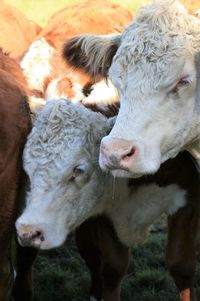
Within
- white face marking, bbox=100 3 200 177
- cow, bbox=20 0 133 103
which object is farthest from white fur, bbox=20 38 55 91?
white face marking, bbox=100 3 200 177

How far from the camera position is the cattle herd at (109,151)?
3650 millimetres

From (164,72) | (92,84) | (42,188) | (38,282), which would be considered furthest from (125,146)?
(38,282)

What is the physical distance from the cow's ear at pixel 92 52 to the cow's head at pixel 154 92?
263 mm

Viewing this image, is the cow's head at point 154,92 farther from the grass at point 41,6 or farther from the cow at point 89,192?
the grass at point 41,6

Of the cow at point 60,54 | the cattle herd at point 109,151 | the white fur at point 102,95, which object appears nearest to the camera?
the cattle herd at point 109,151

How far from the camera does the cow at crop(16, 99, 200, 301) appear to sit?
13.1ft

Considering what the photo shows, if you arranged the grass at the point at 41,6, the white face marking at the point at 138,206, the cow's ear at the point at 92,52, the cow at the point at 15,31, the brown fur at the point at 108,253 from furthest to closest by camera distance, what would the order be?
the grass at the point at 41,6 < the cow at the point at 15,31 < the brown fur at the point at 108,253 < the white face marking at the point at 138,206 < the cow's ear at the point at 92,52

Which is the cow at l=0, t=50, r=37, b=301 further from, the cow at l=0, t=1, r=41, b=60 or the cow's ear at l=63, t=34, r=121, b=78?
the cow at l=0, t=1, r=41, b=60

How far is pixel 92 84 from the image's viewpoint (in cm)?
505

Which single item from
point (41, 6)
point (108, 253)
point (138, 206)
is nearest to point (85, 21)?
point (138, 206)

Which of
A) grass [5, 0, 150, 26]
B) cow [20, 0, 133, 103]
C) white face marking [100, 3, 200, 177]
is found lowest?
grass [5, 0, 150, 26]

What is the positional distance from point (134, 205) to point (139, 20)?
3.99 ft

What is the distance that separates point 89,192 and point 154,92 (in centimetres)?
81

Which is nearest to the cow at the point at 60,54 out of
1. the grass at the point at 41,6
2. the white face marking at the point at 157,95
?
the white face marking at the point at 157,95
